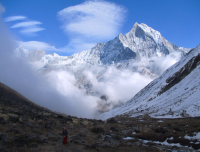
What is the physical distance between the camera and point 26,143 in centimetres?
1574

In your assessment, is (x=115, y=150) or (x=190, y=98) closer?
(x=115, y=150)

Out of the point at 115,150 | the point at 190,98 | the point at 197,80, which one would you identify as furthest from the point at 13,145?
the point at 197,80

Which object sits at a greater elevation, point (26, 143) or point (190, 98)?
point (190, 98)

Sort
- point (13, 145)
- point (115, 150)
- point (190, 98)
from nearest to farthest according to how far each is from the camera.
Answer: point (13, 145)
point (115, 150)
point (190, 98)

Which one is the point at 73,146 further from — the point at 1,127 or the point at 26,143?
the point at 1,127

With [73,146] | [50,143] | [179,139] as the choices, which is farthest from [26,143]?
[179,139]

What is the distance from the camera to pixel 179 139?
1781 centimetres

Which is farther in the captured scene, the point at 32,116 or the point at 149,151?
the point at 32,116

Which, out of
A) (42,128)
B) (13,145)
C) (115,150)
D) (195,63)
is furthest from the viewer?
(195,63)

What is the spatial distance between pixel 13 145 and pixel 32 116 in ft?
42.2

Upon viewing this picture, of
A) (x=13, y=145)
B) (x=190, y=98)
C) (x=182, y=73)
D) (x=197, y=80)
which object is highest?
(x=182, y=73)

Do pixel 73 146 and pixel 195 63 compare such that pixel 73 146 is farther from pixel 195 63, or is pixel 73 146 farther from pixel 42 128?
pixel 195 63

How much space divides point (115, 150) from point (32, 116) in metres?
18.2

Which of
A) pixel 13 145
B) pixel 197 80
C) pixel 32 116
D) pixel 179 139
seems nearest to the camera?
pixel 13 145
